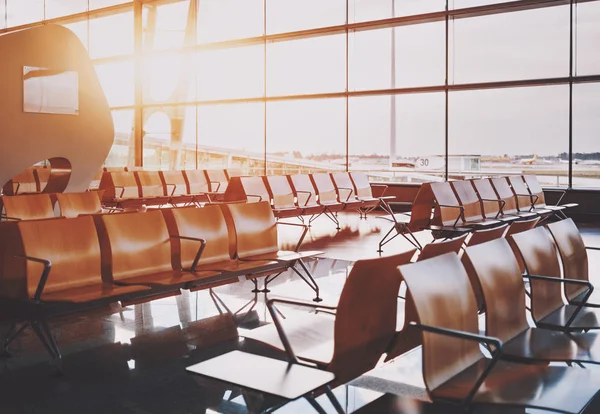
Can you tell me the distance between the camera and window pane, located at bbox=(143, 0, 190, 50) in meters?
15.8

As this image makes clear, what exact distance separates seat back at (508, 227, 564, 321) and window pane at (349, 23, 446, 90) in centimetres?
903

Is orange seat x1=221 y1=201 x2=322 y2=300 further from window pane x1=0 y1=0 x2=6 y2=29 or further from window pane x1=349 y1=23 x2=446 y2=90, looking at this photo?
window pane x1=0 y1=0 x2=6 y2=29

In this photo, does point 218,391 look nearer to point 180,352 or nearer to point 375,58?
point 180,352

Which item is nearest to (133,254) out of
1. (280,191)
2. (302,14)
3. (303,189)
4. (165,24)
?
(280,191)

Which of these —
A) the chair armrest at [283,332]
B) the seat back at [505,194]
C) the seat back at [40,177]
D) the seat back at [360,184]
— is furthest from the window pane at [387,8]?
the chair armrest at [283,332]

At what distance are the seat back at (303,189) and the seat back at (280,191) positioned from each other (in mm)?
117

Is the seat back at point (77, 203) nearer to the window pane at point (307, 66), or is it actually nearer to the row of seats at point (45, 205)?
the row of seats at point (45, 205)

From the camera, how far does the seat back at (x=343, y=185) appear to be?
10.8 m

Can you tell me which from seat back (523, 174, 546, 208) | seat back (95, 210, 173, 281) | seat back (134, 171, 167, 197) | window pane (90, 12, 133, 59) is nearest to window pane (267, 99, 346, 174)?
seat back (134, 171, 167, 197)

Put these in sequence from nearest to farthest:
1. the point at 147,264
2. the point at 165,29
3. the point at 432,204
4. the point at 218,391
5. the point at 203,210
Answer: the point at 218,391
the point at 147,264
the point at 203,210
the point at 432,204
the point at 165,29

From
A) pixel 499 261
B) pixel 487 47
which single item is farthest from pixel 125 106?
pixel 499 261

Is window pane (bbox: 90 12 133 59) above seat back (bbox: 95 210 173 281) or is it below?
above

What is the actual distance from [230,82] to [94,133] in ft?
17.8

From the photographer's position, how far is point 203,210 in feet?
16.5
